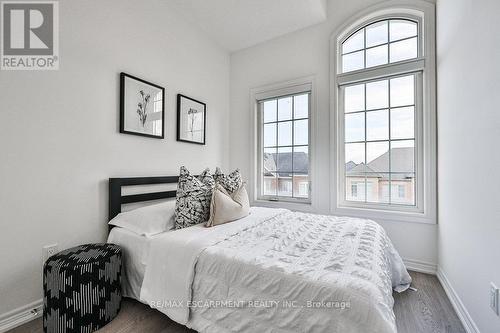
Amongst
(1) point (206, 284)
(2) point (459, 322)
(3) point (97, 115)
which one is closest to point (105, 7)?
(3) point (97, 115)

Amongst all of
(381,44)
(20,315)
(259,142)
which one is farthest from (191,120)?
(381,44)

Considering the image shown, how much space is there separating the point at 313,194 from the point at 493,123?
190 cm

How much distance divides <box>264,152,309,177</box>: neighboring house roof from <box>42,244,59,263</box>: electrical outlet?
8.24 feet

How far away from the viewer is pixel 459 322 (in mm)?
1563

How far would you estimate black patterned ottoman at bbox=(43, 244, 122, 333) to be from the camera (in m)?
1.38

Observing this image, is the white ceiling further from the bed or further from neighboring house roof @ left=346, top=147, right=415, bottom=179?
the bed

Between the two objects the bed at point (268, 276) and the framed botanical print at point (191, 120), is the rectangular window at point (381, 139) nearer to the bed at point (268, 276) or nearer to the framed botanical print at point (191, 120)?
the bed at point (268, 276)

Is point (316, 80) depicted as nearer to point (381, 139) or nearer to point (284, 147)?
point (284, 147)

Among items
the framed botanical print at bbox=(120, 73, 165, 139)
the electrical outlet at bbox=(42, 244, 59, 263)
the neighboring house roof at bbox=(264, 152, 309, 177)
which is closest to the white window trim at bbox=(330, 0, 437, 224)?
the neighboring house roof at bbox=(264, 152, 309, 177)

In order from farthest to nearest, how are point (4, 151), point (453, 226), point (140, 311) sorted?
point (453, 226)
point (140, 311)
point (4, 151)

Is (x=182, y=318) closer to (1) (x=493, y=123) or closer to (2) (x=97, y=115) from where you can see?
(2) (x=97, y=115)

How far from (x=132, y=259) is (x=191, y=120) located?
5.83 feet

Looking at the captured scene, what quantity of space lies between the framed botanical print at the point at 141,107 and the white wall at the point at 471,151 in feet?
8.61

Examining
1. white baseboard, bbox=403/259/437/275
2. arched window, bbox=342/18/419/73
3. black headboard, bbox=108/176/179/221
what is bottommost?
white baseboard, bbox=403/259/437/275
